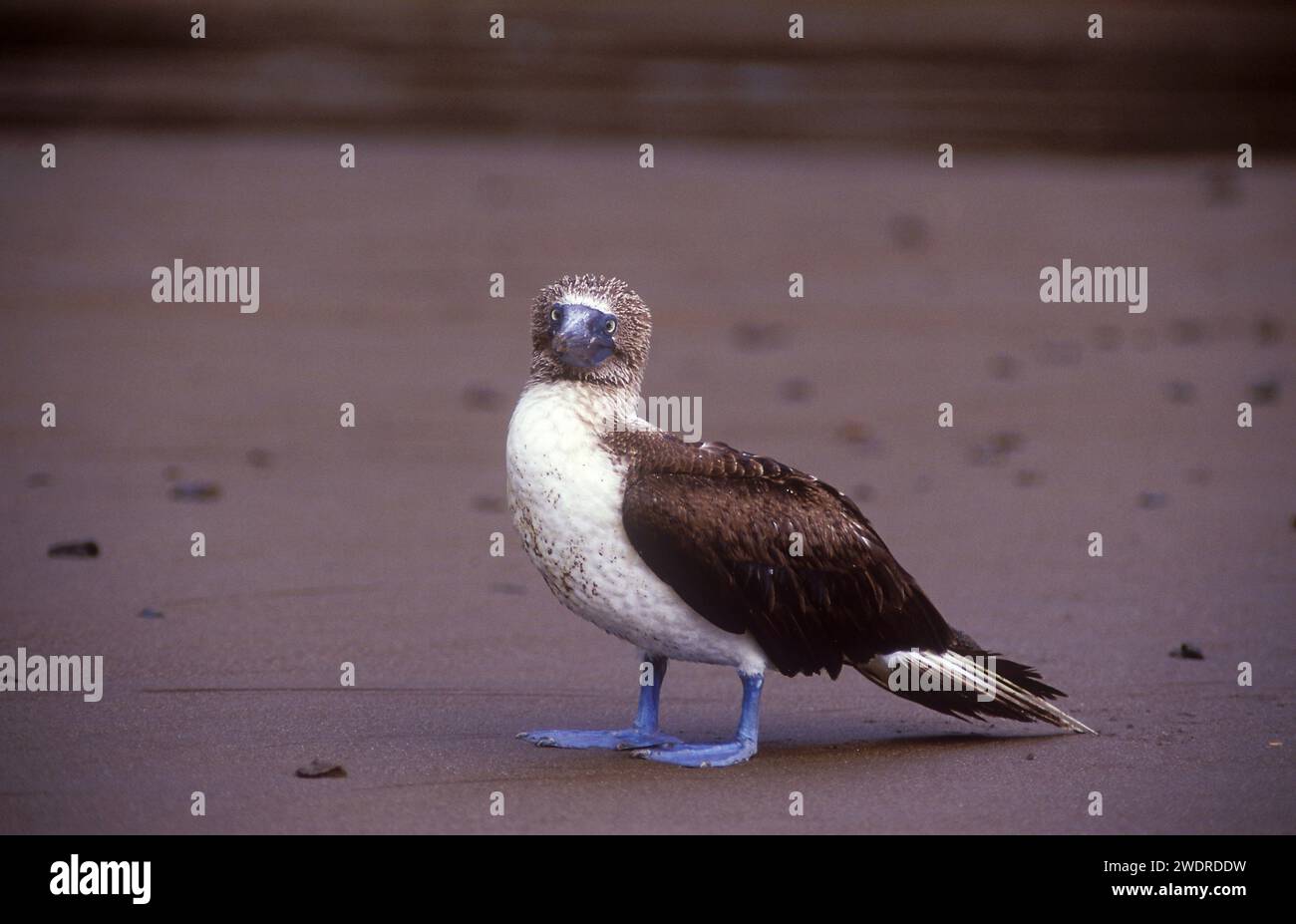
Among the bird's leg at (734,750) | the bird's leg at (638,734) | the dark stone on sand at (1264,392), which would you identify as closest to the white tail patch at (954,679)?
the bird's leg at (734,750)

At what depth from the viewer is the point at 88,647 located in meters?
8.45

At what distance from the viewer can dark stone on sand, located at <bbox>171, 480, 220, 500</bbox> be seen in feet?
37.5

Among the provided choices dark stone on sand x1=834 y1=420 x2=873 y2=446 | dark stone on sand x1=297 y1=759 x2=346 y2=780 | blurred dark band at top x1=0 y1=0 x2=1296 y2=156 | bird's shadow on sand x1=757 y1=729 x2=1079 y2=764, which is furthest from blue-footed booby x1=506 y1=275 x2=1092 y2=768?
blurred dark band at top x1=0 y1=0 x2=1296 y2=156

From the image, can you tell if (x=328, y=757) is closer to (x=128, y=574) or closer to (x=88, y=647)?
(x=88, y=647)

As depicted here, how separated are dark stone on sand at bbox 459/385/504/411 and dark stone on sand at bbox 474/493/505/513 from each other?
2.39m

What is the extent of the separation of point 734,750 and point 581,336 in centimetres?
160

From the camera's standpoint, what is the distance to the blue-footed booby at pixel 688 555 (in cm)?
689

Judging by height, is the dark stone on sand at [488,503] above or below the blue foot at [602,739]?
above

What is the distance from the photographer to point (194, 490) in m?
11.5

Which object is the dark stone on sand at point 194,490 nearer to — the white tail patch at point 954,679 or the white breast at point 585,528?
the white breast at point 585,528

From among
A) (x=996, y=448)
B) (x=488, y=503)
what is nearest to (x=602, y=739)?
(x=488, y=503)

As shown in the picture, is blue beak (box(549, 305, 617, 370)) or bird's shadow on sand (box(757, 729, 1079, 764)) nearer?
blue beak (box(549, 305, 617, 370))

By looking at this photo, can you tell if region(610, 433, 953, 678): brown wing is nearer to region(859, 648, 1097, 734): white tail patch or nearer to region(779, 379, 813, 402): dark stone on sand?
region(859, 648, 1097, 734): white tail patch

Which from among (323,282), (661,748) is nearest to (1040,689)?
(661,748)
